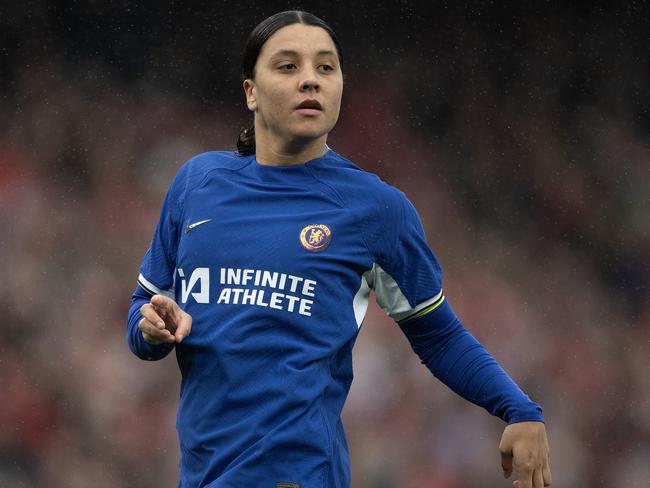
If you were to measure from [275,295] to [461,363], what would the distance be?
46 cm

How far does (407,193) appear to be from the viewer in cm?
679

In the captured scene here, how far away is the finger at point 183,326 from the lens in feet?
7.18

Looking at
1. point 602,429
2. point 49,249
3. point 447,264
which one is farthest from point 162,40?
point 602,429

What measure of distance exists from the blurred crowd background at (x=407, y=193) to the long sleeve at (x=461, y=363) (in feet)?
12.8

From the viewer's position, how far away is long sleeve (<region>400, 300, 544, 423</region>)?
2383 mm

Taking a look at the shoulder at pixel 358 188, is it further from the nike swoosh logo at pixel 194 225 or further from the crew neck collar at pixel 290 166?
the nike swoosh logo at pixel 194 225

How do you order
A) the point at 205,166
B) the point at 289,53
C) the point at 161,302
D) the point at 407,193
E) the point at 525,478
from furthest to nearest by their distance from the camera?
the point at 407,193 → the point at 205,166 → the point at 289,53 → the point at 525,478 → the point at 161,302

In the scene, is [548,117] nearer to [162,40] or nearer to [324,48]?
[162,40]

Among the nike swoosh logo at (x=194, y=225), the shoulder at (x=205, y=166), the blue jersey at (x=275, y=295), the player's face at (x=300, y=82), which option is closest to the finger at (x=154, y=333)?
the blue jersey at (x=275, y=295)

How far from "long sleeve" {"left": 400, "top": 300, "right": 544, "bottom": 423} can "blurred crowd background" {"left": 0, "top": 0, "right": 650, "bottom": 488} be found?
12.8 feet

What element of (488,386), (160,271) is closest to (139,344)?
(160,271)

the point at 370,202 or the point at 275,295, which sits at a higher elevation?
the point at 370,202

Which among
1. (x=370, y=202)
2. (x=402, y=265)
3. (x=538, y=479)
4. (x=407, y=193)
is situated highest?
→ (x=407, y=193)

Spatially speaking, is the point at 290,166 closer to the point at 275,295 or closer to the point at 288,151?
the point at 288,151
